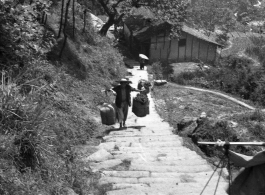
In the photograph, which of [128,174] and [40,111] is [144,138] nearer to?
[128,174]

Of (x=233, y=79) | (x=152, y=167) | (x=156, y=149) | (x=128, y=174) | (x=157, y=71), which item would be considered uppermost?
(x=128, y=174)

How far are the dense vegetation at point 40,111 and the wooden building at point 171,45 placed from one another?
17822 millimetres

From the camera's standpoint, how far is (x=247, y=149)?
7691mm

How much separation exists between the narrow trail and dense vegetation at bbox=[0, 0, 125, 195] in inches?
20.4

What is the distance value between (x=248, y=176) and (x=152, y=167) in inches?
113

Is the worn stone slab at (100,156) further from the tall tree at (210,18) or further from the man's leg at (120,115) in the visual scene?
the tall tree at (210,18)

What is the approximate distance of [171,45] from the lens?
111 ft

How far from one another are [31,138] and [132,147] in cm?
357

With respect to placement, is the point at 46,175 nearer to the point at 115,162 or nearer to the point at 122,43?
the point at 115,162

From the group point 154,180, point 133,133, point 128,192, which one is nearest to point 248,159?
point 128,192

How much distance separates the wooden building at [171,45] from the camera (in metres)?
33.2

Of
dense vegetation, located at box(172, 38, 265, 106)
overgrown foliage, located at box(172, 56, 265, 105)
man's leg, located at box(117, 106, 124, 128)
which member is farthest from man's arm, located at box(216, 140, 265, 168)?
overgrown foliage, located at box(172, 56, 265, 105)

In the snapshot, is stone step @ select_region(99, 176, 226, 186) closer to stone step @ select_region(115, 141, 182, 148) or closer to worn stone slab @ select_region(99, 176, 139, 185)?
worn stone slab @ select_region(99, 176, 139, 185)

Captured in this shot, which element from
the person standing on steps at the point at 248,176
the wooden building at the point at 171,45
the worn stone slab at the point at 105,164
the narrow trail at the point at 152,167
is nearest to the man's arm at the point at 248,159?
the person standing on steps at the point at 248,176
